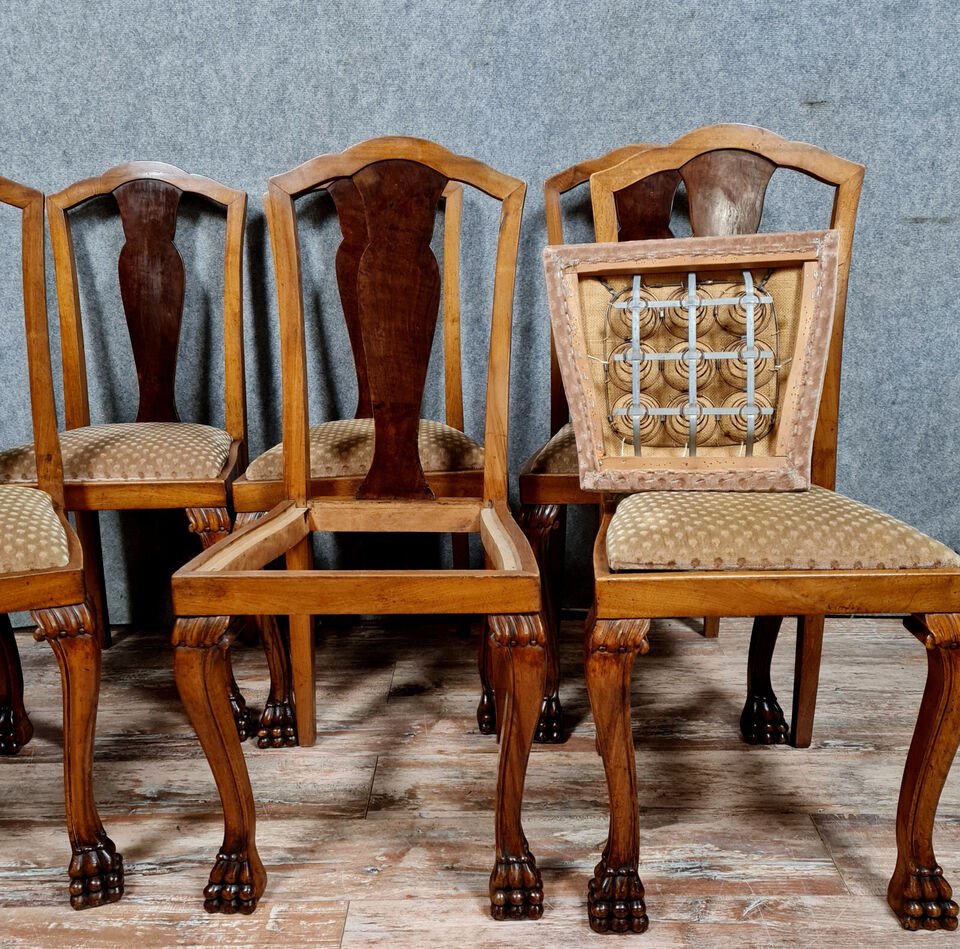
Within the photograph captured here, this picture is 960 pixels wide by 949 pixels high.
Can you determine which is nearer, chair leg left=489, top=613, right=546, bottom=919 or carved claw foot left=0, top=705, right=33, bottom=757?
chair leg left=489, top=613, right=546, bottom=919

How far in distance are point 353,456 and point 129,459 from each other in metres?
0.42

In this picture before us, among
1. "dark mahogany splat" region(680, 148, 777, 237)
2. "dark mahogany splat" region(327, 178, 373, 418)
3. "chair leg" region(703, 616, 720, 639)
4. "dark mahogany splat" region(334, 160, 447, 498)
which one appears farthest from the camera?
"chair leg" region(703, 616, 720, 639)

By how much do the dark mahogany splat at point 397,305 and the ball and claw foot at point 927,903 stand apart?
84cm

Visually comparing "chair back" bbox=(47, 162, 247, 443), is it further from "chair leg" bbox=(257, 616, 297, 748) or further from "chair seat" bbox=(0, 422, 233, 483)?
"chair leg" bbox=(257, 616, 297, 748)

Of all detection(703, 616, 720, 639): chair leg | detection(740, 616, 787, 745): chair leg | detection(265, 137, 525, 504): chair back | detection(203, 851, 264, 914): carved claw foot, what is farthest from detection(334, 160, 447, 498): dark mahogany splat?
detection(703, 616, 720, 639): chair leg

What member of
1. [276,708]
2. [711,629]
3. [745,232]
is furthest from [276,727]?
[745,232]

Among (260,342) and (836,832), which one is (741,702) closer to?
(836,832)

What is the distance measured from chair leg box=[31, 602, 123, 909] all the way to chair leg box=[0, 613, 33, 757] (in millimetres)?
455

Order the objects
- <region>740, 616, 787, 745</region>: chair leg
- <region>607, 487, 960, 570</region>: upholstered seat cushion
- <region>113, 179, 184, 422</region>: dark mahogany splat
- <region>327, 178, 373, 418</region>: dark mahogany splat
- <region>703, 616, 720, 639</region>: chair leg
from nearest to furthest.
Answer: <region>607, 487, 960, 570</region>: upholstered seat cushion, <region>740, 616, 787, 745</region>: chair leg, <region>327, 178, 373, 418</region>: dark mahogany splat, <region>113, 179, 184, 422</region>: dark mahogany splat, <region>703, 616, 720, 639</region>: chair leg

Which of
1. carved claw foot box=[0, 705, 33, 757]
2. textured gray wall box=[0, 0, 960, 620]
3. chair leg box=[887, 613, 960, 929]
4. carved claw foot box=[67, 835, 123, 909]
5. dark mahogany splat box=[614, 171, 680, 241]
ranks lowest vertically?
carved claw foot box=[0, 705, 33, 757]

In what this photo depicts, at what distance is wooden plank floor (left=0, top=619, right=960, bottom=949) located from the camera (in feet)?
3.19

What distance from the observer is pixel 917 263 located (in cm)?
186

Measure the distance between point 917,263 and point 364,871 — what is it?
179cm

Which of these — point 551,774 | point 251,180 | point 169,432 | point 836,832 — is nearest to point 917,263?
point 836,832
